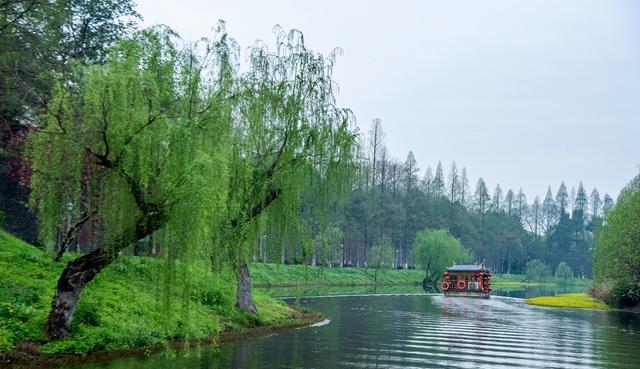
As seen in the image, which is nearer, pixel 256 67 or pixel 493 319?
pixel 256 67

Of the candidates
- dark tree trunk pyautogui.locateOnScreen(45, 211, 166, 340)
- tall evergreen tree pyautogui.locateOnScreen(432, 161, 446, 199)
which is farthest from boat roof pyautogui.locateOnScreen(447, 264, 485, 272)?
tall evergreen tree pyautogui.locateOnScreen(432, 161, 446, 199)

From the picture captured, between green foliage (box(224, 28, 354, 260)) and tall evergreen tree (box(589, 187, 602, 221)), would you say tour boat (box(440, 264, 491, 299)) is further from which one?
tall evergreen tree (box(589, 187, 602, 221))

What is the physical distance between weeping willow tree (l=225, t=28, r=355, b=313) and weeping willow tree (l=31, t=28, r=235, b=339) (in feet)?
18.4

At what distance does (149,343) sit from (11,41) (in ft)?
35.8

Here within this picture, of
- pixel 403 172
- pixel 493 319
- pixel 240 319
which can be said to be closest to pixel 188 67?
pixel 240 319

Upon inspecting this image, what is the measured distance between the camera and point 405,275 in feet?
268

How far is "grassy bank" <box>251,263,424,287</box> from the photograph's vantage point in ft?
175

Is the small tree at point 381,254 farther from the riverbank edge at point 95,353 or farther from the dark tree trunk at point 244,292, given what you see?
the riverbank edge at point 95,353

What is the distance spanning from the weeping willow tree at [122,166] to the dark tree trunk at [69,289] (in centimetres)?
2

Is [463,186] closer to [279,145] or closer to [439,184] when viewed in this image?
[439,184]

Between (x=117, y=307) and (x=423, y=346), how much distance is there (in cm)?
973

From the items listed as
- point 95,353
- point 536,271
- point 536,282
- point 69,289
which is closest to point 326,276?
point 95,353

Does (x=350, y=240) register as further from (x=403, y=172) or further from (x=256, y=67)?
(x=256, y=67)

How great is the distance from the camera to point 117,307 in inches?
603
